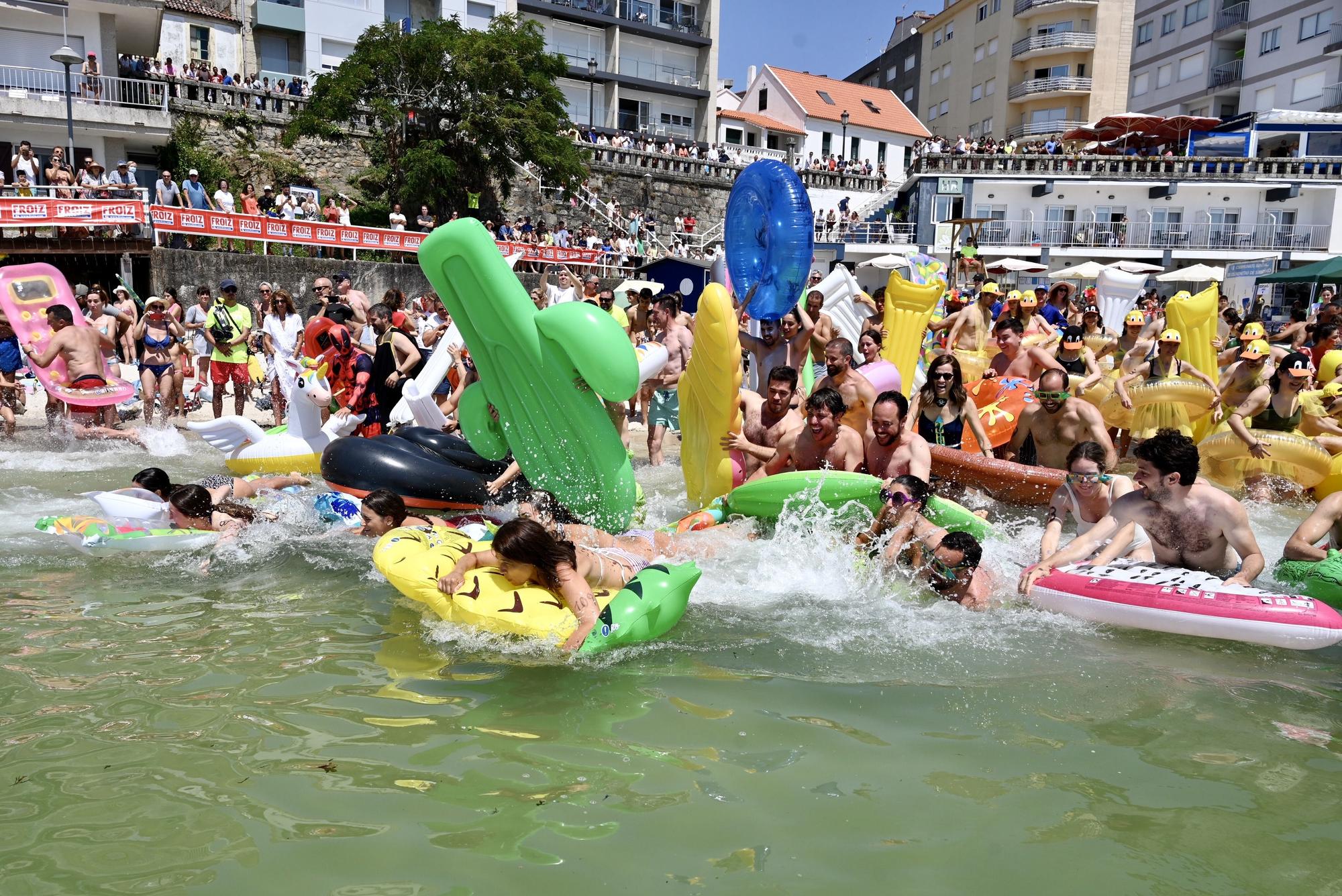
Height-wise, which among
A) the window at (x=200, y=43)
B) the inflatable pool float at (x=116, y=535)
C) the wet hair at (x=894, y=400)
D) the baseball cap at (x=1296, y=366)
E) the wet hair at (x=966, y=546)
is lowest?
the inflatable pool float at (x=116, y=535)

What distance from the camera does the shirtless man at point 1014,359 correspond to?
25.5 ft

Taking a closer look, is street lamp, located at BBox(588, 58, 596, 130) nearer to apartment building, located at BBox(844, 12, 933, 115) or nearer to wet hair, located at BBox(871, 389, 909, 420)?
apartment building, located at BBox(844, 12, 933, 115)

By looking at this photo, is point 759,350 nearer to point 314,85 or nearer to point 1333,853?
point 1333,853

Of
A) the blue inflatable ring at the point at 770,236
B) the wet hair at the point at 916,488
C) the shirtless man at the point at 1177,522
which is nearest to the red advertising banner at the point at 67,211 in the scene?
the blue inflatable ring at the point at 770,236

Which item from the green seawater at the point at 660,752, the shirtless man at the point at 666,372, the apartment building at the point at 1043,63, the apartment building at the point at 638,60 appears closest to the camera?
the green seawater at the point at 660,752

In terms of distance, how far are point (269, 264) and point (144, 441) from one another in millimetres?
7995

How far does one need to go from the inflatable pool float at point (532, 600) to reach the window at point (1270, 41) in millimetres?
40857

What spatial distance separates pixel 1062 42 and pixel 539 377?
42869mm

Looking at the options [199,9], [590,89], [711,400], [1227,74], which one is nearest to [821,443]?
[711,400]

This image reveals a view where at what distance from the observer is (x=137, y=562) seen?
5594mm

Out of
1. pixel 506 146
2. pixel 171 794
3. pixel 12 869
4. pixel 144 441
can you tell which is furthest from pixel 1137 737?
pixel 506 146

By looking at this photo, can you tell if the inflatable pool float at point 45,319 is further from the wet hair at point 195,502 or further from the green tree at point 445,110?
the green tree at point 445,110

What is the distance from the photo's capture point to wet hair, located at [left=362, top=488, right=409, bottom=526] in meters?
5.57

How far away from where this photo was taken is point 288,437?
802cm
